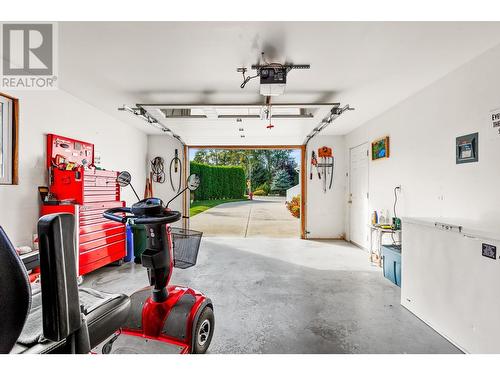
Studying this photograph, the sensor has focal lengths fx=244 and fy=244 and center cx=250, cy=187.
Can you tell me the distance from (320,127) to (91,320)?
4.62m

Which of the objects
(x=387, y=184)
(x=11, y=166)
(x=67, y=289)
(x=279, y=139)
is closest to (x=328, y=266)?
(x=387, y=184)

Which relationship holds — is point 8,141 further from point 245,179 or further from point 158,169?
point 245,179

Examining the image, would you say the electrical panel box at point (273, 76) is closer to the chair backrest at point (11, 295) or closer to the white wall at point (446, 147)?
the white wall at point (446, 147)

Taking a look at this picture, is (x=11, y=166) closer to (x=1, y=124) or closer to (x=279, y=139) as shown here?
(x=1, y=124)

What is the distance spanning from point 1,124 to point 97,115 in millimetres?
1610

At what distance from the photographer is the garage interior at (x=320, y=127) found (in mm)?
1966

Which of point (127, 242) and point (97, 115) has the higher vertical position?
point (97, 115)

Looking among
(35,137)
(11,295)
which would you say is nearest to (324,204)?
(35,137)

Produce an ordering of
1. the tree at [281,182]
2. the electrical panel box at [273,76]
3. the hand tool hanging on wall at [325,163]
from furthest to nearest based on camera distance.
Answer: the tree at [281,182]
the hand tool hanging on wall at [325,163]
the electrical panel box at [273,76]

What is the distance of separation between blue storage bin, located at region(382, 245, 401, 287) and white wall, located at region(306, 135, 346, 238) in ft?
8.79

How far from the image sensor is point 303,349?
196cm

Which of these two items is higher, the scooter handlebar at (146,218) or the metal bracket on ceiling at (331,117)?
the metal bracket on ceiling at (331,117)

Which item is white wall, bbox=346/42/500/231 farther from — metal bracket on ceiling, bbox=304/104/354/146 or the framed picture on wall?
A: metal bracket on ceiling, bbox=304/104/354/146

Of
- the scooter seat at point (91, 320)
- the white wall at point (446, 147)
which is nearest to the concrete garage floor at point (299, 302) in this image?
the scooter seat at point (91, 320)
